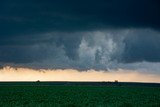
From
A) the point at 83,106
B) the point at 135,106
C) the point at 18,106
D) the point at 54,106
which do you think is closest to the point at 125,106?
the point at 135,106

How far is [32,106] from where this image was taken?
4078 centimetres

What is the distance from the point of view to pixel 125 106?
4034 centimetres

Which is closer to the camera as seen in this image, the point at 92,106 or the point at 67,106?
the point at 67,106

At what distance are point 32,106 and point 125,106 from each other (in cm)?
1010

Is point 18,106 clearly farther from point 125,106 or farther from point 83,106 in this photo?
point 125,106

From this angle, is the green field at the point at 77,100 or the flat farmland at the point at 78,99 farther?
the flat farmland at the point at 78,99

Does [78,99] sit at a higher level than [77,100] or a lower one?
higher

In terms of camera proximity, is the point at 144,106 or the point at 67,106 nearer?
the point at 67,106

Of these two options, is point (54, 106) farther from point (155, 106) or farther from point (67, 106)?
point (155, 106)

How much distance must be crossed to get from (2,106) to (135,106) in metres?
14.8

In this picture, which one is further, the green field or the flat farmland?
the flat farmland

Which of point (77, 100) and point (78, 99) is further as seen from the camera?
point (78, 99)

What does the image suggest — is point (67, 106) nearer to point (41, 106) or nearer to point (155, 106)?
point (41, 106)

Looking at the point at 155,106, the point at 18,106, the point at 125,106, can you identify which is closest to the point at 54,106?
the point at 18,106
